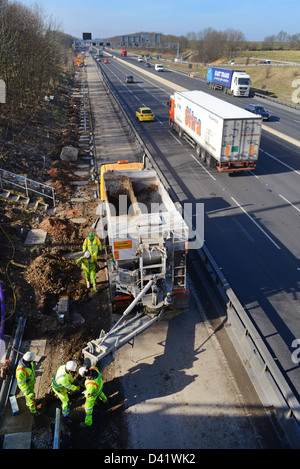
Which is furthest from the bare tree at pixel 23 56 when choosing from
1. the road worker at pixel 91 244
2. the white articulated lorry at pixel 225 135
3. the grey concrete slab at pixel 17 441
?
the grey concrete slab at pixel 17 441

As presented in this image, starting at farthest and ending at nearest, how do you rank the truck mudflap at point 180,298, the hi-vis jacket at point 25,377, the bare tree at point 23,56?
the bare tree at point 23,56 → the truck mudflap at point 180,298 → the hi-vis jacket at point 25,377

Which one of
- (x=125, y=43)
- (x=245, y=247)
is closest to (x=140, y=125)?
(x=245, y=247)

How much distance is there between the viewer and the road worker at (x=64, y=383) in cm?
690

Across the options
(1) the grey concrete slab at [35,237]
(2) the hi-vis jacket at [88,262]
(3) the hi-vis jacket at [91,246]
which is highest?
(3) the hi-vis jacket at [91,246]

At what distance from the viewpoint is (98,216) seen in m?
15.5

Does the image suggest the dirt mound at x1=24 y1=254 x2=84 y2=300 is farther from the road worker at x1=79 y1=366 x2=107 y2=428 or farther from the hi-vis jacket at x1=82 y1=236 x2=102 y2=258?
the road worker at x1=79 y1=366 x2=107 y2=428

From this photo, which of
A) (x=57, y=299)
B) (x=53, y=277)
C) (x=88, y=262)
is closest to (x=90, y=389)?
(x=57, y=299)

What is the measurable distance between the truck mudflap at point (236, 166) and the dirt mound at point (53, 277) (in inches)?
456

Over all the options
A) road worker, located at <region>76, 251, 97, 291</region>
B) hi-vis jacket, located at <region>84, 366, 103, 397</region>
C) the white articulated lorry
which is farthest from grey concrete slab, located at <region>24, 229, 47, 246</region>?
the white articulated lorry

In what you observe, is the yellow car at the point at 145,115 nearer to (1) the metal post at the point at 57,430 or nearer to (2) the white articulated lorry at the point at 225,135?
(2) the white articulated lorry at the point at 225,135

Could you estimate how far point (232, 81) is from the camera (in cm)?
4641

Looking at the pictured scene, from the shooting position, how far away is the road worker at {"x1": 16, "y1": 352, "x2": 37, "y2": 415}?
6.94m

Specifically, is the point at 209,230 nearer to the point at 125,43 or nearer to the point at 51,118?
the point at 51,118

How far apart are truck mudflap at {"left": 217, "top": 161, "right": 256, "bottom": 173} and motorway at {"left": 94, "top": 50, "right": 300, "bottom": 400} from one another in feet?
1.83
